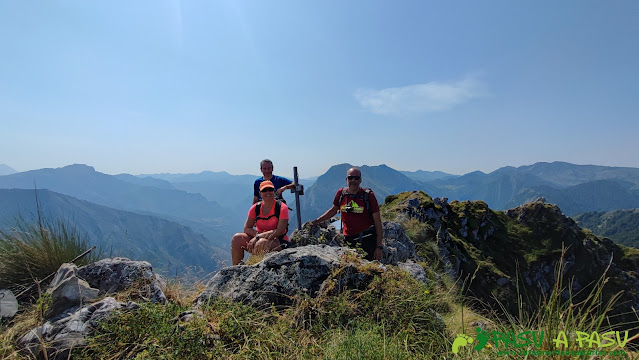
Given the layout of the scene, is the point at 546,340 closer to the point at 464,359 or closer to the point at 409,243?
the point at 464,359

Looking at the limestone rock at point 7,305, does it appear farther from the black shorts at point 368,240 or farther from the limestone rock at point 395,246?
the limestone rock at point 395,246

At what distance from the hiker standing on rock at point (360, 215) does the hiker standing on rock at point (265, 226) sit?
4.50 ft

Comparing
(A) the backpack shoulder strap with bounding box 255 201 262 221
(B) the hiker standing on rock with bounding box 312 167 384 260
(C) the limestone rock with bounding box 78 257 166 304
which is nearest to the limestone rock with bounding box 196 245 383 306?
(C) the limestone rock with bounding box 78 257 166 304

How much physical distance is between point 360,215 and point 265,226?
2.55m

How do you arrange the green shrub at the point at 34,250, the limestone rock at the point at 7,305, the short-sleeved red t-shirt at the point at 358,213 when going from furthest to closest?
the short-sleeved red t-shirt at the point at 358,213 < the green shrub at the point at 34,250 < the limestone rock at the point at 7,305

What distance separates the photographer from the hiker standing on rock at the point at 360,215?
730 cm

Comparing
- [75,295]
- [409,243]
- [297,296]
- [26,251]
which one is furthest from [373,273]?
[409,243]

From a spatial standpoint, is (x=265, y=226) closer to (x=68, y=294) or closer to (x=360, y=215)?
(x=360, y=215)

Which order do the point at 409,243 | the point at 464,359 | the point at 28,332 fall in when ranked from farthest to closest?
1. the point at 409,243
2. the point at 28,332
3. the point at 464,359

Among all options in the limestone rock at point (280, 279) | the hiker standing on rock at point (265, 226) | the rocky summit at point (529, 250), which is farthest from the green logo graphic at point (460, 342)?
the rocky summit at point (529, 250)

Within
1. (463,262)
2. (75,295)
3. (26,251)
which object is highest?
(26,251)

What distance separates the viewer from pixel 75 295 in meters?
→ 3.98

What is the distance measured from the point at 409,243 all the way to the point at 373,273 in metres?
10.3

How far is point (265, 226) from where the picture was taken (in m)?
7.11
